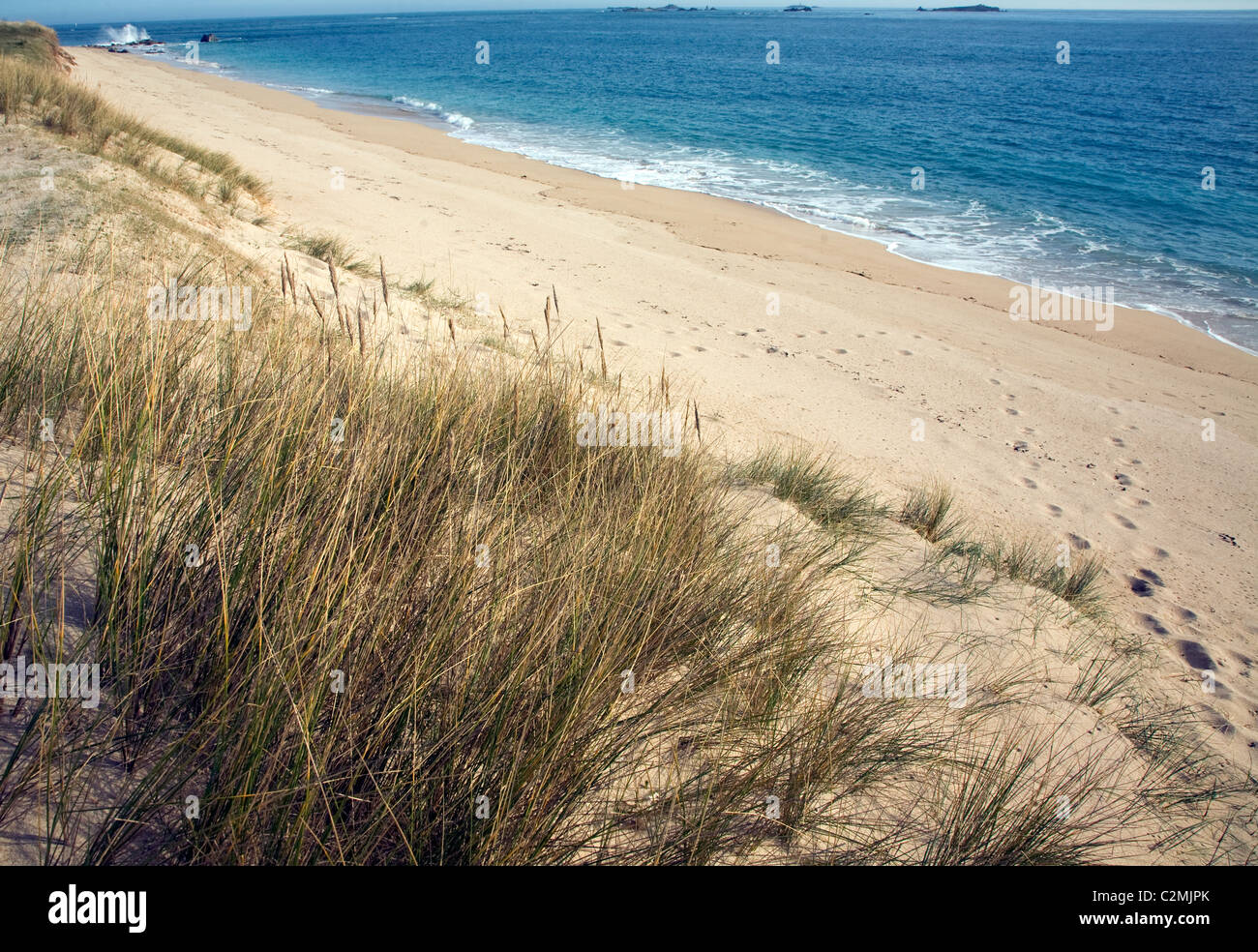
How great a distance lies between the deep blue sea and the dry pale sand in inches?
94.4

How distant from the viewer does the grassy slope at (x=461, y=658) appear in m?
1.65

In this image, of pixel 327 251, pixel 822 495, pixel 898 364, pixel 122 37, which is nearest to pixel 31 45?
pixel 327 251

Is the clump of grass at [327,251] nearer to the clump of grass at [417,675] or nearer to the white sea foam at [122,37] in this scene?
the clump of grass at [417,675]

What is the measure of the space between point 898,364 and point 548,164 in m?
13.8

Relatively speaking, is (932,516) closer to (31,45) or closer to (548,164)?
(548,164)

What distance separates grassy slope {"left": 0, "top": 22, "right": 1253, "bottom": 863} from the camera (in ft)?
5.41

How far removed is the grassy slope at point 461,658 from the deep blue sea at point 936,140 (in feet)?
34.8

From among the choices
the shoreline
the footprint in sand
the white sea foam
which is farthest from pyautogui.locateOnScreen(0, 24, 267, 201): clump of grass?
the white sea foam

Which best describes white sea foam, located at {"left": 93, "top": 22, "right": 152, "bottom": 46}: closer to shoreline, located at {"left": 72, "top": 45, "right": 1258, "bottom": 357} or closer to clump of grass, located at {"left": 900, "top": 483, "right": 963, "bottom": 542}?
shoreline, located at {"left": 72, "top": 45, "right": 1258, "bottom": 357}

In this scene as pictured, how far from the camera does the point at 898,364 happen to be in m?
8.26
